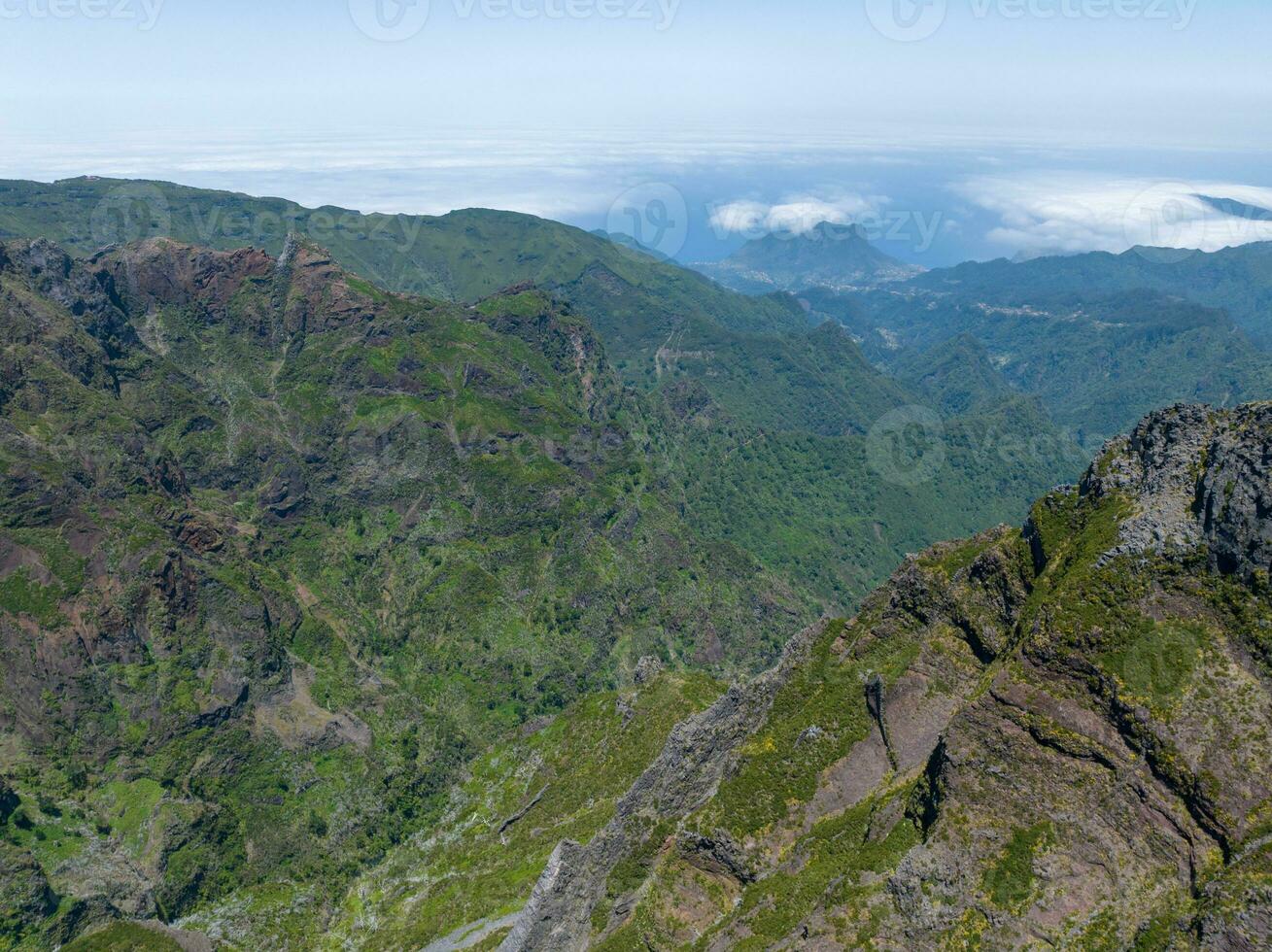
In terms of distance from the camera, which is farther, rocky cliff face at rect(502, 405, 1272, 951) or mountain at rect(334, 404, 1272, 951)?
mountain at rect(334, 404, 1272, 951)

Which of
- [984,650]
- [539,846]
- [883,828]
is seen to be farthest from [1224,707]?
[539,846]

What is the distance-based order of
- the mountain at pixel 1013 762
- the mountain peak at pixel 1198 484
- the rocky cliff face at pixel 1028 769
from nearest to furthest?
the rocky cliff face at pixel 1028 769 → the mountain at pixel 1013 762 → the mountain peak at pixel 1198 484

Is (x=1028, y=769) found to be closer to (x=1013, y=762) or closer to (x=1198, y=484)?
(x=1013, y=762)

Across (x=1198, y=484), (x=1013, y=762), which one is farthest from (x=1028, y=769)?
(x=1198, y=484)

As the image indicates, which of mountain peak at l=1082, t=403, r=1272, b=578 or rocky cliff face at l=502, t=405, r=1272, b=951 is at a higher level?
mountain peak at l=1082, t=403, r=1272, b=578

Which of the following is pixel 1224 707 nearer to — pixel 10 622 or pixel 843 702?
pixel 843 702

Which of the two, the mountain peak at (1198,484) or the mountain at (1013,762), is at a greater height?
the mountain peak at (1198,484)

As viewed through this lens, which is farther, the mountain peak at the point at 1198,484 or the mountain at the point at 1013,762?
the mountain peak at the point at 1198,484
